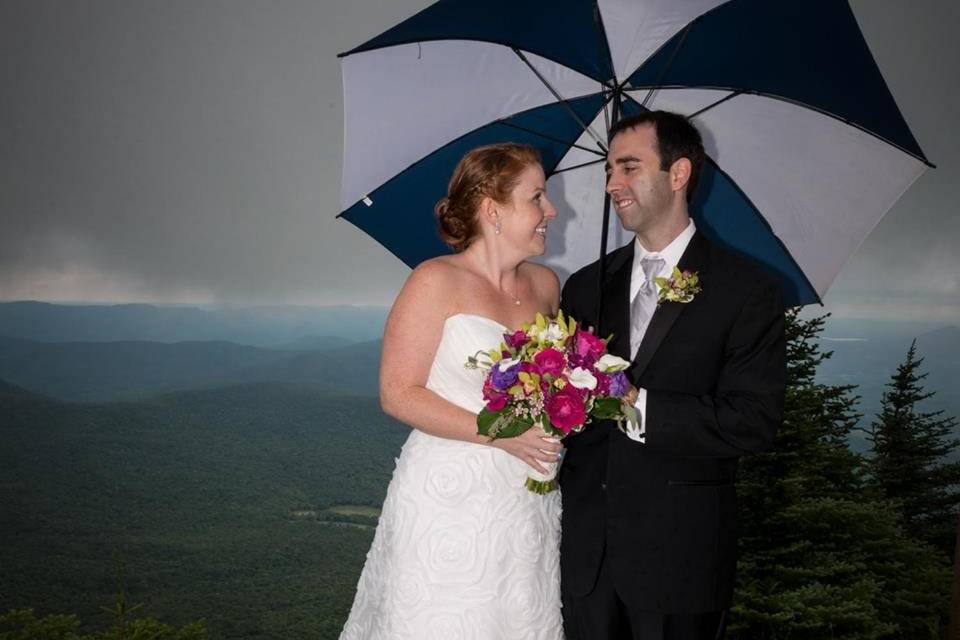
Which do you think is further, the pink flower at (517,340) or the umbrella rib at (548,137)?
the umbrella rib at (548,137)

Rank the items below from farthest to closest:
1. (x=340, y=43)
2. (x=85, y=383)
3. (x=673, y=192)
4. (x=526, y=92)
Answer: (x=85, y=383) < (x=340, y=43) < (x=526, y=92) < (x=673, y=192)

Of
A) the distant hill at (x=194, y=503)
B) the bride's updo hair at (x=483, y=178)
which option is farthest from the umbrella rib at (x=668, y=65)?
the distant hill at (x=194, y=503)

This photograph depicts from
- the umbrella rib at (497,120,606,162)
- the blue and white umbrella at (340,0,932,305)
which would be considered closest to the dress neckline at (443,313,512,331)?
the blue and white umbrella at (340,0,932,305)

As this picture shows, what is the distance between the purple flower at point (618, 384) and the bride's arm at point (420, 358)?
1.57 ft

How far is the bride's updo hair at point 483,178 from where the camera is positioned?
2.15 metres

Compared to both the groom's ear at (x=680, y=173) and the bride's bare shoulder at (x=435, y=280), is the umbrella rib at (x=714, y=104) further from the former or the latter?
the bride's bare shoulder at (x=435, y=280)

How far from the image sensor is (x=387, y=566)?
2172mm

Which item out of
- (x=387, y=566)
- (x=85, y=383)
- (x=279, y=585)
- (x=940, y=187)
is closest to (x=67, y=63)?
(x=85, y=383)

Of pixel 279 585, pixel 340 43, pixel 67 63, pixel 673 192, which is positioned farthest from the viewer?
pixel 340 43

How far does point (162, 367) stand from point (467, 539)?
29.8 feet

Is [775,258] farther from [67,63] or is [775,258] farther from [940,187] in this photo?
[940,187]

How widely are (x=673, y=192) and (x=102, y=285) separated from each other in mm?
7288

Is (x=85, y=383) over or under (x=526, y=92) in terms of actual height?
under

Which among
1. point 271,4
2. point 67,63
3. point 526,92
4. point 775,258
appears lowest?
point 775,258
